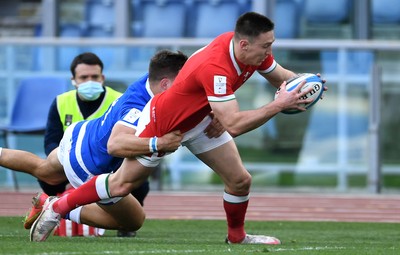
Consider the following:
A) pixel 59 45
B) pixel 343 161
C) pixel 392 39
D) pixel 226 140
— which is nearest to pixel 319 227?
pixel 226 140

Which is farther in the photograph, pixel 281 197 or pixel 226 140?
pixel 281 197

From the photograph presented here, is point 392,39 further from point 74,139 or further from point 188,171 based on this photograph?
point 74,139

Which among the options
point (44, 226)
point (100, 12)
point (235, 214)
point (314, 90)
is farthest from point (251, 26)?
point (100, 12)

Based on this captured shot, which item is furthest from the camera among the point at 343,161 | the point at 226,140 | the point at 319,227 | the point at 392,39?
the point at 392,39

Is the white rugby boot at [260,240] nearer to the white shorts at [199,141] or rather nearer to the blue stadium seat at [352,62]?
the white shorts at [199,141]

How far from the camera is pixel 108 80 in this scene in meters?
15.1

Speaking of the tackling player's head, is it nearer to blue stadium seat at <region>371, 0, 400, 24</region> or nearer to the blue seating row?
the blue seating row

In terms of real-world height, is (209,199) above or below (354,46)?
below

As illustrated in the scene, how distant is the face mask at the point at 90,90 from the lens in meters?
10.2

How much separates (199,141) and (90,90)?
77.4 inches

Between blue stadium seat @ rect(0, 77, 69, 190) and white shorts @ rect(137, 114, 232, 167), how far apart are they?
6.43 metres

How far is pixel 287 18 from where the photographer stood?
1800 centimetres

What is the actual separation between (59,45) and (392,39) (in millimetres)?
5393

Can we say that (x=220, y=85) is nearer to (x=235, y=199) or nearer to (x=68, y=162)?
(x=235, y=199)
